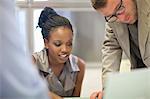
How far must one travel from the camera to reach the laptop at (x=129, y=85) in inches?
34.9

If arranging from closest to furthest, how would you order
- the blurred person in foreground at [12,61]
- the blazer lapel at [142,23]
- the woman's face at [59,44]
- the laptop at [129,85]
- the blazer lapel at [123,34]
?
the blurred person in foreground at [12,61]
the laptop at [129,85]
the blazer lapel at [142,23]
the blazer lapel at [123,34]
the woman's face at [59,44]

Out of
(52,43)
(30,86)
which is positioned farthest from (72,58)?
(30,86)

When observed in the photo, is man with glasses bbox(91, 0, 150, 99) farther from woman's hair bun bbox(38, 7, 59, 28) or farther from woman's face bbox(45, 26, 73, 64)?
woman's hair bun bbox(38, 7, 59, 28)

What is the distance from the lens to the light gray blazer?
1.51m

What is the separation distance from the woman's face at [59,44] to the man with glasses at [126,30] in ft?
1.40

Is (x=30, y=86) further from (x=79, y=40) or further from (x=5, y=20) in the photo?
(x=79, y=40)

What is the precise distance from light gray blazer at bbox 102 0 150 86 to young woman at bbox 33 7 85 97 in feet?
1.38

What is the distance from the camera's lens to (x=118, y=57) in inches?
73.0

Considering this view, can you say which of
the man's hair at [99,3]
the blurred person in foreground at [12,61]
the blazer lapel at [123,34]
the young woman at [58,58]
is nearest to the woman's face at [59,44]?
the young woman at [58,58]

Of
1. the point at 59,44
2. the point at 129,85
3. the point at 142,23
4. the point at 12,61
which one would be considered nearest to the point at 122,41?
the point at 142,23

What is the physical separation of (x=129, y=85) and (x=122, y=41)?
2.59 feet

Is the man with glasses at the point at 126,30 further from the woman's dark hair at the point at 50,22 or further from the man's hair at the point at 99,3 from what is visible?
the woman's dark hair at the point at 50,22

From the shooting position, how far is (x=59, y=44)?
2.18 m

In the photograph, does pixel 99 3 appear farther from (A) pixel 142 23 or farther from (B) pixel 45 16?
(B) pixel 45 16
